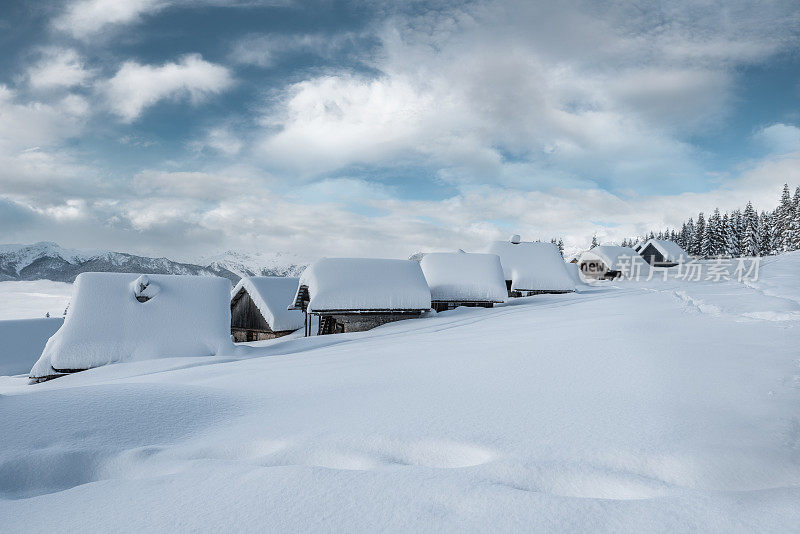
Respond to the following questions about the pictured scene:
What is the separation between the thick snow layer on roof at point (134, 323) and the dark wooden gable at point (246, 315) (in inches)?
378

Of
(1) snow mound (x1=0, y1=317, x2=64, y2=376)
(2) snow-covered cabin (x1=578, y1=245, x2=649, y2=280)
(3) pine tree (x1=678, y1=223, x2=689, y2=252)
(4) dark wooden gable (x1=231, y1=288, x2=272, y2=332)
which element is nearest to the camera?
(1) snow mound (x1=0, y1=317, x2=64, y2=376)

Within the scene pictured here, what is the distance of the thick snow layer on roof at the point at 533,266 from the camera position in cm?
2745

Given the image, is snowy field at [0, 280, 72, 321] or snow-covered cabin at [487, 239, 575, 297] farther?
snowy field at [0, 280, 72, 321]

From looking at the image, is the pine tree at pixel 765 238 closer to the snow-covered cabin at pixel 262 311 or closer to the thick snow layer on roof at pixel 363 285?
the thick snow layer on roof at pixel 363 285

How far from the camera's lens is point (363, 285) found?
1930cm

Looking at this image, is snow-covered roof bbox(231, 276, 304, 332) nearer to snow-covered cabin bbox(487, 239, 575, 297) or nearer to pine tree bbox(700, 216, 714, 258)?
snow-covered cabin bbox(487, 239, 575, 297)

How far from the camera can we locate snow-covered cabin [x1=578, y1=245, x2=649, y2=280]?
5041 cm

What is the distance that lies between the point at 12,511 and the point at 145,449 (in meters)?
0.72

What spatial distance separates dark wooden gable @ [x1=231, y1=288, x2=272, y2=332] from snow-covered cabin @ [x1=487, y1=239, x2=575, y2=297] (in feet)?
50.3

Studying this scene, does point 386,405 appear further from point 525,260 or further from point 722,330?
point 525,260

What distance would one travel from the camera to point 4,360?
2188cm

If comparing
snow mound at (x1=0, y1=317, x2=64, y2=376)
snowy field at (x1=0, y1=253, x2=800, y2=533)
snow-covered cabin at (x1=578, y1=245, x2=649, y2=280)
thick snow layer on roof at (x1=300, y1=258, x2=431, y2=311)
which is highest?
snow-covered cabin at (x1=578, y1=245, x2=649, y2=280)

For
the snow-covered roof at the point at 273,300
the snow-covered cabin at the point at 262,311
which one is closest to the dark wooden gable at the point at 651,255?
the snow-covered roof at the point at 273,300

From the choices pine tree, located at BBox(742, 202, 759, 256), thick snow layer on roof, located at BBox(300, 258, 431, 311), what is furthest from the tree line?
thick snow layer on roof, located at BBox(300, 258, 431, 311)
